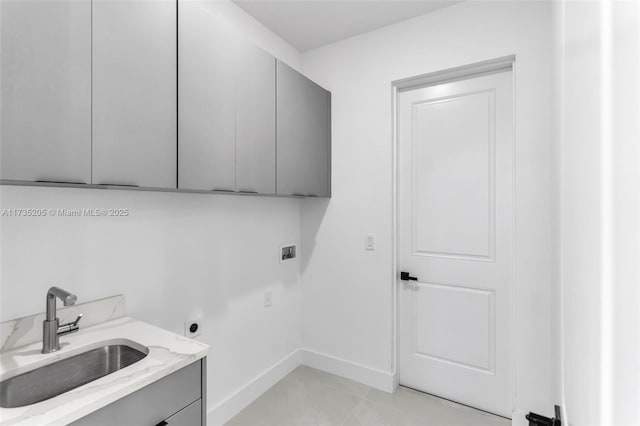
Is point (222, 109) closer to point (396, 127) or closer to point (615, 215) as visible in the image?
point (396, 127)

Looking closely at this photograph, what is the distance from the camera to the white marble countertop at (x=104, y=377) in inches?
33.0

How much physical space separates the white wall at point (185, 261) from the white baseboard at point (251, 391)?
4 cm

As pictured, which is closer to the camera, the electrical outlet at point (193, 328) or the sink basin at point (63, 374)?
the sink basin at point (63, 374)

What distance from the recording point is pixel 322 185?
2.49 meters

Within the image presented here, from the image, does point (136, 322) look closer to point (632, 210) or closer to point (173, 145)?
point (173, 145)

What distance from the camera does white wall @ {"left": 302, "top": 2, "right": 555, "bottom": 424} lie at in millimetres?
1841

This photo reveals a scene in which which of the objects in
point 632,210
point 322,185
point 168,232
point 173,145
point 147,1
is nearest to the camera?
point 632,210

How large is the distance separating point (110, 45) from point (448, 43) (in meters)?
2.01

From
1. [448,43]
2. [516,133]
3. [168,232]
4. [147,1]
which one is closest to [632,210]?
[147,1]

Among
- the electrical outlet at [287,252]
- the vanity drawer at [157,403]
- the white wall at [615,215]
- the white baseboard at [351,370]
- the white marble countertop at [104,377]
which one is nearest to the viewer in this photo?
the white wall at [615,215]

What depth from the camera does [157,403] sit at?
1.08 m

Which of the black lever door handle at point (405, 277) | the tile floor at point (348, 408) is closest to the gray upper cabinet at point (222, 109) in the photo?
the black lever door handle at point (405, 277)

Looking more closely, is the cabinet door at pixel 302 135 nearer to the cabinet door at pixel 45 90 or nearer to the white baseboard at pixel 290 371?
the cabinet door at pixel 45 90

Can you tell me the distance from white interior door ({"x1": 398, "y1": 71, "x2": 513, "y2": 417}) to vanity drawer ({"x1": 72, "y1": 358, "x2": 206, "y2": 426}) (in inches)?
66.1
